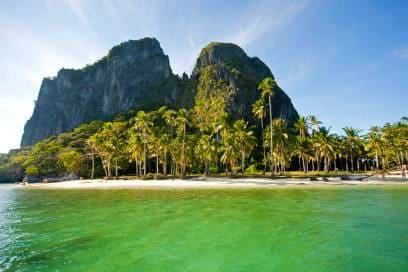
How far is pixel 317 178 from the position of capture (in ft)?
195

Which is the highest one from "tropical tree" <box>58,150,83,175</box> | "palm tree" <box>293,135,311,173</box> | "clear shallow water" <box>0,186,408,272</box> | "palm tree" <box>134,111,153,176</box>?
"palm tree" <box>134,111,153,176</box>

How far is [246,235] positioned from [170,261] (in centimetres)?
522

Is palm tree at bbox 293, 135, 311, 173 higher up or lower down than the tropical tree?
higher up

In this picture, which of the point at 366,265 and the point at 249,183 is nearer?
the point at 366,265

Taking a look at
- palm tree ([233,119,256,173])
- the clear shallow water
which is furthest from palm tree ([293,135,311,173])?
→ the clear shallow water

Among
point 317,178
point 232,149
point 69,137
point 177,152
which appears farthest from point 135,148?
point 69,137

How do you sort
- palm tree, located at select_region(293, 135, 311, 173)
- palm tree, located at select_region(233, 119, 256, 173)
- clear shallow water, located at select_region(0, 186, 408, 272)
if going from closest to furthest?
clear shallow water, located at select_region(0, 186, 408, 272)
palm tree, located at select_region(233, 119, 256, 173)
palm tree, located at select_region(293, 135, 311, 173)

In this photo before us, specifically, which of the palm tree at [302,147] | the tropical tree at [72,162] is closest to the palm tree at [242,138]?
the palm tree at [302,147]

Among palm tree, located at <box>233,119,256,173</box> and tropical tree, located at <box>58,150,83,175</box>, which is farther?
tropical tree, located at <box>58,150,83,175</box>

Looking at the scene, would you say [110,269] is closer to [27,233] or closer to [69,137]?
[27,233]

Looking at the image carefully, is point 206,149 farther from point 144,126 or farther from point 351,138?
point 351,138

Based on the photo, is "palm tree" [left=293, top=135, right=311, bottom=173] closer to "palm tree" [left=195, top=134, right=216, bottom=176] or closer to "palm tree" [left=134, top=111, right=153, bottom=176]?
"palm tree" [left=195, top=134, right=216, bottom=176]

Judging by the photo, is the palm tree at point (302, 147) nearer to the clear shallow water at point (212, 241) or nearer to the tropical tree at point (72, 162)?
the clear shallow water at point (212, 241)

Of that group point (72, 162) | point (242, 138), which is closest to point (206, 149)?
point (242, 138)
